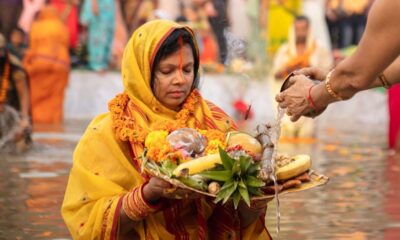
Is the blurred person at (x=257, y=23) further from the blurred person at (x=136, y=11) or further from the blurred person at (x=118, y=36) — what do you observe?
the blurred person at (x=118, y=36)

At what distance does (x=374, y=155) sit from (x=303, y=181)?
8.82 metres

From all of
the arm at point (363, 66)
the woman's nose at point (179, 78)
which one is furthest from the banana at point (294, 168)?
the woman's nose at point (179, 78)

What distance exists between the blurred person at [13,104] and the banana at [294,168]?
923cm

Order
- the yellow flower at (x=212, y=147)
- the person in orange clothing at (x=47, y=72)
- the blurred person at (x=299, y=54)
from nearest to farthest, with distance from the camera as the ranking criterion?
the yellow flower at (x=212, y=147) < the blurred person at (x=299, y=54) < the person in orange clothing at (x=47, y=72)

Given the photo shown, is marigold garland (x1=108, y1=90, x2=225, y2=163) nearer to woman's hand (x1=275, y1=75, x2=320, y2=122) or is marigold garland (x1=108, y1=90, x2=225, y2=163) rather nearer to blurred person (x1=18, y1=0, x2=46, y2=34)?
woman's hand (x1=275, y1=75, x2=320, y2=122)

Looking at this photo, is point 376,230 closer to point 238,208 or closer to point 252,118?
point 238,208

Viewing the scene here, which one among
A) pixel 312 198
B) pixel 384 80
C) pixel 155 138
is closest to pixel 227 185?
pixel 155 138

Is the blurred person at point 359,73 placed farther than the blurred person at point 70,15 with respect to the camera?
No

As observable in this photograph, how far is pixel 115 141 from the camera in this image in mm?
5395

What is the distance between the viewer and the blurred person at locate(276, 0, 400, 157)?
4816 millimetres

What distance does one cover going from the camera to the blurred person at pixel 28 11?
73.8 ft

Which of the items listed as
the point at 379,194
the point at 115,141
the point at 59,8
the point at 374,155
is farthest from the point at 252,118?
the point at 115,141

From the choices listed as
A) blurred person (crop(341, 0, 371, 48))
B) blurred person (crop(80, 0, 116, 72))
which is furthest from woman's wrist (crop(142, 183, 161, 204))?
blurred person (crop(80, 0, 116, 72))

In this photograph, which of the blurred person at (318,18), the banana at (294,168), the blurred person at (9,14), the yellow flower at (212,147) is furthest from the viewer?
the blurred person at (9,14)
